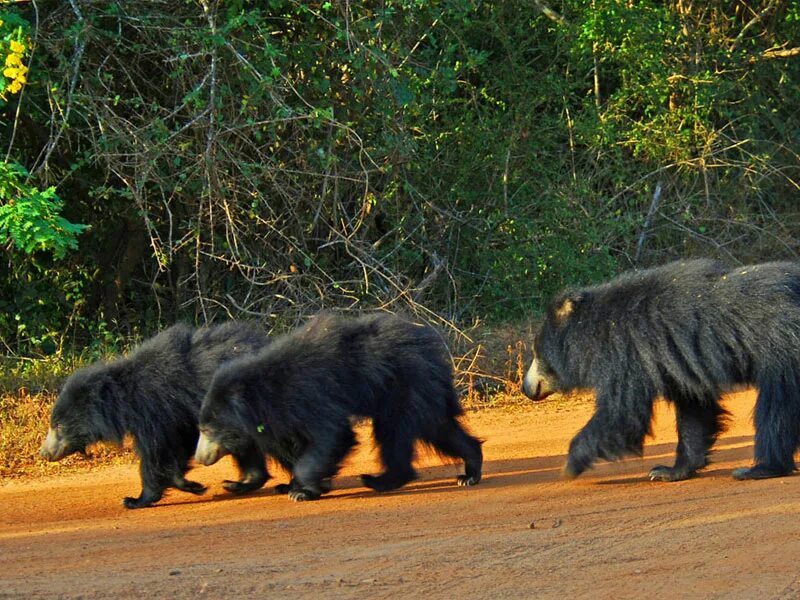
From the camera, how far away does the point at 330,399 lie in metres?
7.49

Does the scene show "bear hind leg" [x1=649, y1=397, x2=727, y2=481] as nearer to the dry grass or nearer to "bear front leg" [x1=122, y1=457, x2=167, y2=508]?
"bear front leg" [x1=122, y1=457, x2=167, y2=508]

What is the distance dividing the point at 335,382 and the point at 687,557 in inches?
101

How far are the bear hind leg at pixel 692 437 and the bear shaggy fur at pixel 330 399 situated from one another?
1.36 m

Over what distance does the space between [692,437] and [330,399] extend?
2.18 m

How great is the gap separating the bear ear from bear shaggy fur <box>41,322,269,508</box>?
186cm

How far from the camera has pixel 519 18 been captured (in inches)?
600

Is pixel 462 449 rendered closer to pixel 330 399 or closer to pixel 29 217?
pixel 330 399

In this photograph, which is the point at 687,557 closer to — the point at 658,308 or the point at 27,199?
the point at 658,308

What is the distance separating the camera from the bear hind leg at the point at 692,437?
790 centimetres

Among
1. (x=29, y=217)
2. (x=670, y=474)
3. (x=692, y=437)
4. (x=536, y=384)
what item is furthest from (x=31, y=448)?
(x=692, y=437)

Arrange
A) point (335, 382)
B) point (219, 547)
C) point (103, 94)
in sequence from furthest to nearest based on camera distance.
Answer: point (103, 94) < point (335, 382) < point (219, 547)

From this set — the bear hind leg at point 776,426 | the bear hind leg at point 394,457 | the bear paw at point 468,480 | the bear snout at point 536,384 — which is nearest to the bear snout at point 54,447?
the bear hind leg at point 394,457

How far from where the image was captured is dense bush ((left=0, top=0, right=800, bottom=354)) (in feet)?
37.5

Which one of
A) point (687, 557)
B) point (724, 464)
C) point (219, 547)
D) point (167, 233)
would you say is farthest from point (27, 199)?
point (687, 557)
